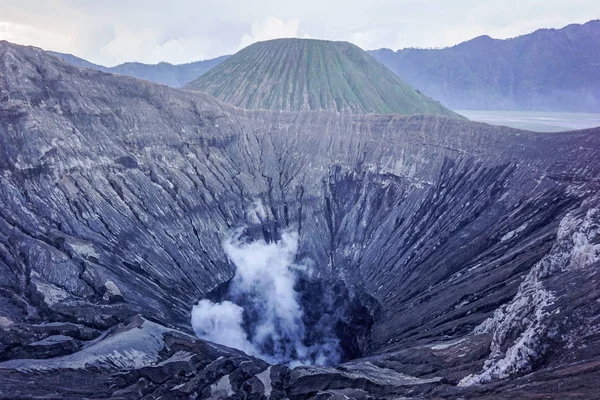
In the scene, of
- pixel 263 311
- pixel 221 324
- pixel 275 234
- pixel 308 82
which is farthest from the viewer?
pixel 308 82

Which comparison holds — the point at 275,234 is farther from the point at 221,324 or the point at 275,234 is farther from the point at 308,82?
the point at 308,82

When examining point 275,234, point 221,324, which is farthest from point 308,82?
point 221,324

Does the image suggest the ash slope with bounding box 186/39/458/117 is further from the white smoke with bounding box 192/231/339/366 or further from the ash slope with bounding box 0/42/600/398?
the white smoke with bounding box 192/231/339/366

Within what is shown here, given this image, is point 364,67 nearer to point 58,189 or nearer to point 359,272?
point 359,272

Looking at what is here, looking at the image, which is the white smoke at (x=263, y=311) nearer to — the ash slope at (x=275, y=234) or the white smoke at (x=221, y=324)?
the white smoke at (x=221, y=324)

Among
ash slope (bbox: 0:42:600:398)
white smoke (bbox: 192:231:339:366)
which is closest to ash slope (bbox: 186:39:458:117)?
ash slope (bbox: 0:42:600:398)

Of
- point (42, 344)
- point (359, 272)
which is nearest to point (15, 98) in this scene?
point (42, 344)

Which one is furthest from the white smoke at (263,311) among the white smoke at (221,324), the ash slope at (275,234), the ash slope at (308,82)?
the ash slope at (308,82)
